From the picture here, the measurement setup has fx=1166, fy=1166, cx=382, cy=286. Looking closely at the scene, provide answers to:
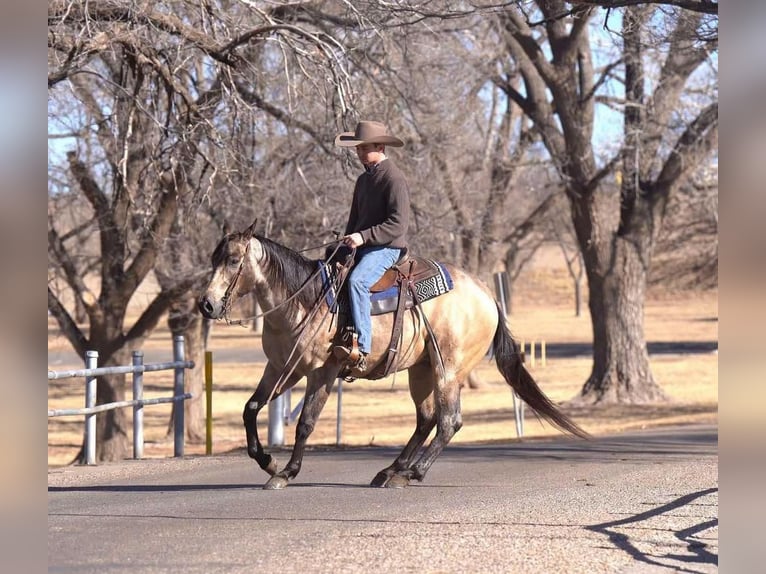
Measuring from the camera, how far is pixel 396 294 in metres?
10.5

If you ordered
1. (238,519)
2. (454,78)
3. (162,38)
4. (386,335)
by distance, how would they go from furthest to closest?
1. (454,78)
2. (162,38)
3. (386,335)
4. (238,519)

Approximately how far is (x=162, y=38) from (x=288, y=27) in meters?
2.17

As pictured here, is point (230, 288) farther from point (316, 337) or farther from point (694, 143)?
point (694, 143)

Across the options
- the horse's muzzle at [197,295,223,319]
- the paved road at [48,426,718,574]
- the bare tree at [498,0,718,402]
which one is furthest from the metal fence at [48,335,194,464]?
the bare tree at [498,0,718,402]

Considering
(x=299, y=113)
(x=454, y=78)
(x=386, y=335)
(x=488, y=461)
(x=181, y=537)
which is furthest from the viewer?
(x=454, y=78)

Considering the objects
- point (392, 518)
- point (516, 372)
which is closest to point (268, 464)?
point (392, 518)

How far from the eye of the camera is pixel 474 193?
26.7 meters

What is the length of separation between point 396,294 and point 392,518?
237 cm

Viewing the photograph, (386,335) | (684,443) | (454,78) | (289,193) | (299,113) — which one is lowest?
(684,443)

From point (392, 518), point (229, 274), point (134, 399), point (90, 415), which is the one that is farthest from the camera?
point (134, 399)

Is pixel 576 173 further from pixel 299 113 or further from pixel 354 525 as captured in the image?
pixel 354 525

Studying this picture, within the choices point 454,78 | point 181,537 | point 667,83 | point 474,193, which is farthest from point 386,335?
point 474,193

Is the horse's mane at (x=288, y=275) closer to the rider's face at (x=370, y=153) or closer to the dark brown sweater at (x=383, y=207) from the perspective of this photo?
the dark brown sweater at (x=383, y=207)

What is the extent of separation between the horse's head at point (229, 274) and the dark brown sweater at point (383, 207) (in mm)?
1018
